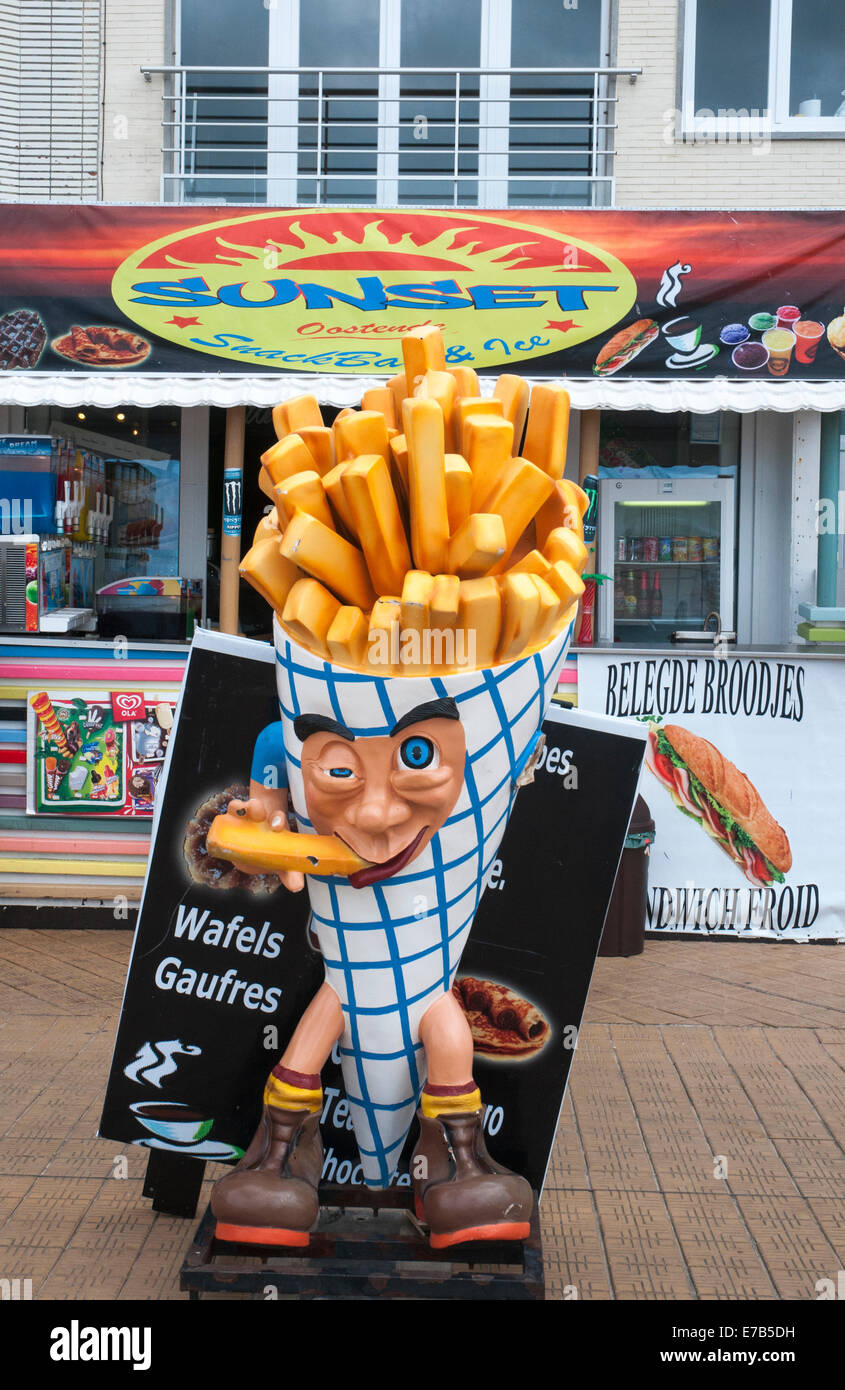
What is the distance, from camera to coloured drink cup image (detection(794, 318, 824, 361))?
8422 mm

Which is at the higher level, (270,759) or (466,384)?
(466,384)

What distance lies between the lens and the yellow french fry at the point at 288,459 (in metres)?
3.39

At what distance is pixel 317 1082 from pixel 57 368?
6.26m

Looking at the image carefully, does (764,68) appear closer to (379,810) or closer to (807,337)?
(807,337)

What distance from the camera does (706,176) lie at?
9.95 metres

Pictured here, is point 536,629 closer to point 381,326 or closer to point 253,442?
point 381,326

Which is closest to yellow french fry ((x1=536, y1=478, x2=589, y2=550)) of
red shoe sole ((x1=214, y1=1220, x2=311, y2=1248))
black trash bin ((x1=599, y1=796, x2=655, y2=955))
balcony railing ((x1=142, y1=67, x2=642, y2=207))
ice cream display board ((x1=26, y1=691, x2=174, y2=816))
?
red shoe sole ((x1=214, y1=1220, x2=311, y2=1248))

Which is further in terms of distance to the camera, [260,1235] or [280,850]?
[260,1235]

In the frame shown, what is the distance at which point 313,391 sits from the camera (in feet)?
26.8

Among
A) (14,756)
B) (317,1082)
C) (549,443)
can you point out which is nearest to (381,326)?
(14,756)

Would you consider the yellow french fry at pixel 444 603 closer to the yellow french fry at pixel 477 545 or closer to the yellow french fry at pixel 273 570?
the yellow french fry at pixel 477 545

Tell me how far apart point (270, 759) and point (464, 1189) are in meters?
1.24

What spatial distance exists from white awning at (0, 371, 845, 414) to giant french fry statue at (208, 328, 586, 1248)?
15.4ft

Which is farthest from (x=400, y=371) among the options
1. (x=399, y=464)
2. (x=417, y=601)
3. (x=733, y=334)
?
(x=417, y=601)
